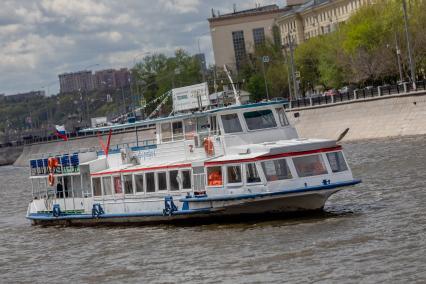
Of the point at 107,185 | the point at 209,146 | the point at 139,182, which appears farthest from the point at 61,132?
the point at 209,146

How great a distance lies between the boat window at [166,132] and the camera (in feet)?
139

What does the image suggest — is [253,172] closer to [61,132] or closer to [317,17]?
[61,132]

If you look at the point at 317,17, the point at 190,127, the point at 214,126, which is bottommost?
the point at 214,126

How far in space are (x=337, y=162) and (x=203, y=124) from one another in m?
5.37

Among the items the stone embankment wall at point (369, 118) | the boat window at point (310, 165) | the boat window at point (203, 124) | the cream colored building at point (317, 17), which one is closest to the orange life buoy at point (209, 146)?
the boat window at point (203, 124)

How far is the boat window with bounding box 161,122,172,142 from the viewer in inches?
1665

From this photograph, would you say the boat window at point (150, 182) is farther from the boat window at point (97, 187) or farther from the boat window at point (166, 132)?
the boat window at point (97, 187)

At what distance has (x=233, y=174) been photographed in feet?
125

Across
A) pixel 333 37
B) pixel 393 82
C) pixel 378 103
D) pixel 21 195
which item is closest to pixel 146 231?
pixel 21 195

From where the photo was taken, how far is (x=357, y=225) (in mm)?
35094

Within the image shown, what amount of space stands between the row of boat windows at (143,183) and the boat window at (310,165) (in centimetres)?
424

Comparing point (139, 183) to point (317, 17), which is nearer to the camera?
point (139, 183)

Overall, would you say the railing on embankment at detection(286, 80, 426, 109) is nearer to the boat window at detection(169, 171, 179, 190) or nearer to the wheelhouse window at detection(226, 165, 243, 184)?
the boat window at detection(169, 171, 179, 190)

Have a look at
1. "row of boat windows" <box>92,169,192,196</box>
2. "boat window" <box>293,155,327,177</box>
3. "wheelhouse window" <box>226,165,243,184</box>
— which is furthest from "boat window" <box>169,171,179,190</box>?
"boat window" <box>293,155,327,177</box>
